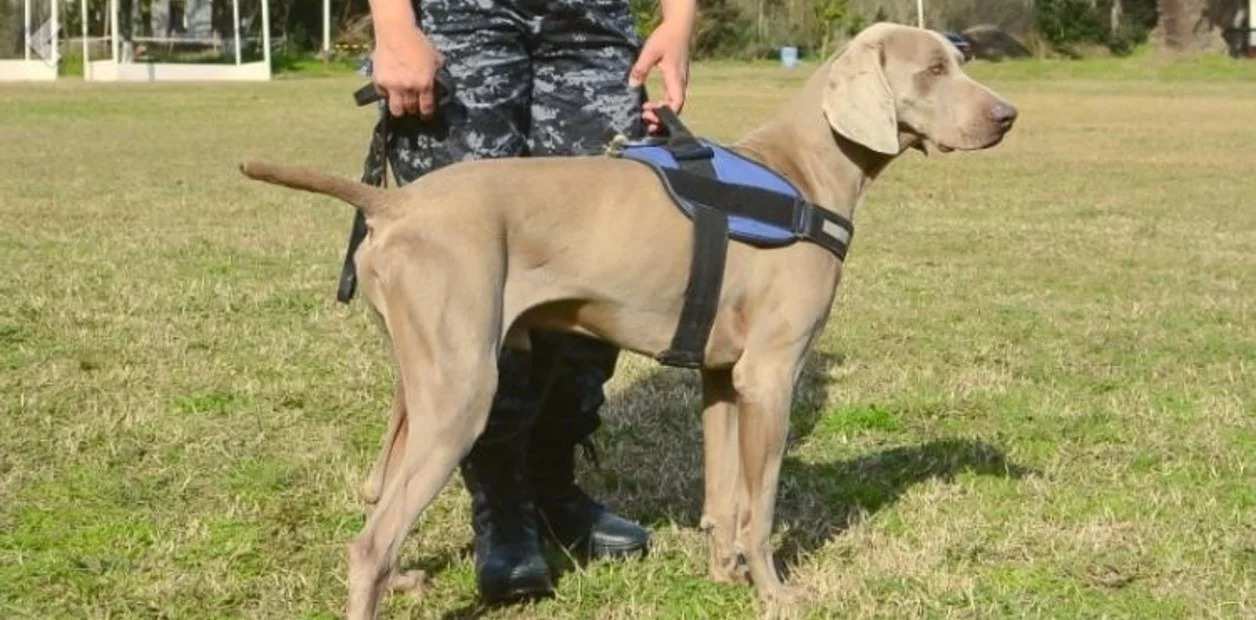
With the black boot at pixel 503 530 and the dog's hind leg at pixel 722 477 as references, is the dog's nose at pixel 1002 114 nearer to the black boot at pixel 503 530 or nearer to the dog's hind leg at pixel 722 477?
the dog's hind leg at pixel 722 477

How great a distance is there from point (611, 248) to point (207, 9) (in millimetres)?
62920

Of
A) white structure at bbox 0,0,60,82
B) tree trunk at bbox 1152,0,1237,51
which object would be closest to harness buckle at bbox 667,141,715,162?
white structure at bbox 0,0,60,82

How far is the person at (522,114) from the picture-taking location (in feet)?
14.6

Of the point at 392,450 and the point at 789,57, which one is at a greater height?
the point at 392,450

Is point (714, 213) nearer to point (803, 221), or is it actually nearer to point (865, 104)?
point (803, 221)

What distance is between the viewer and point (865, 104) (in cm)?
452

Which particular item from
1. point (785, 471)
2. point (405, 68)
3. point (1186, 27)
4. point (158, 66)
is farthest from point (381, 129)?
point (1186, 27)

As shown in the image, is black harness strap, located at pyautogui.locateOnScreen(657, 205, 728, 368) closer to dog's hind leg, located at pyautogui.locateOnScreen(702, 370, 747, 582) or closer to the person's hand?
dog's hind leg, located at pyautogui.locateOnScreen(702, 370, 747, 582)

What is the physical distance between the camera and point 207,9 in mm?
64250

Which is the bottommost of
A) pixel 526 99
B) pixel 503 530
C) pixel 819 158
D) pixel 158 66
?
pixel 158 66

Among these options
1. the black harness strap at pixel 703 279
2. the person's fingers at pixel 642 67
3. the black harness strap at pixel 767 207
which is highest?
the person's fingers at pixel 642 67

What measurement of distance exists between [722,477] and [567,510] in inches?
23.1

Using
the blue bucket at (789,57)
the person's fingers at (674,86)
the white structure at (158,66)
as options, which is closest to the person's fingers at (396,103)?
the person's fingers at (674,86)

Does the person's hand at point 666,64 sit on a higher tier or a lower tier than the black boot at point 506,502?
higher
